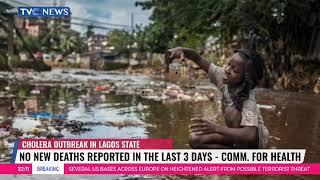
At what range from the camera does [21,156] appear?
3297 mm

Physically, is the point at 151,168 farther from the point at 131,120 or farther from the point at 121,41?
the point at 121,41

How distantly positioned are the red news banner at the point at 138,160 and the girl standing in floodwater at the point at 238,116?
0.06 meters

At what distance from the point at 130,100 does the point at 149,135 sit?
552 centimetres

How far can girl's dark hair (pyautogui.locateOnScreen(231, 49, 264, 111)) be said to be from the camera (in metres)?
3.24

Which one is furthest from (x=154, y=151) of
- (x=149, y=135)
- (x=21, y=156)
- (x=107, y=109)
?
(x=107, y=109)

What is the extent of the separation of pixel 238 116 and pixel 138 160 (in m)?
0.66

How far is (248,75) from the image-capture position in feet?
10.6

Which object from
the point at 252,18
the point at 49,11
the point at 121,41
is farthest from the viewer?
the point at 121,41

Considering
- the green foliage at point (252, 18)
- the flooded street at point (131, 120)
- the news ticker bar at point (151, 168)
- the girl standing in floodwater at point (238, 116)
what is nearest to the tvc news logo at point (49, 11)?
the flooded street at point (131, 120)

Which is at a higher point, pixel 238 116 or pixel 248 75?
pixel 248 75

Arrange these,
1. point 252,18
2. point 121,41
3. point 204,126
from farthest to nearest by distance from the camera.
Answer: point 121,41 → point 252,18 → point 204,126

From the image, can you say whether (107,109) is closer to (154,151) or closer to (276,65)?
(154,151)

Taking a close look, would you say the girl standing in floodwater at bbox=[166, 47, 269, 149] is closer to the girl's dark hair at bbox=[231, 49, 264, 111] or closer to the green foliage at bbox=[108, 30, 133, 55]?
the girl's dark hair at bbox=[231, 49, 264, 111]

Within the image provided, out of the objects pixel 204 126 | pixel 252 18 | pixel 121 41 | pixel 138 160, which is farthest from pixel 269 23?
pixel 121 41
